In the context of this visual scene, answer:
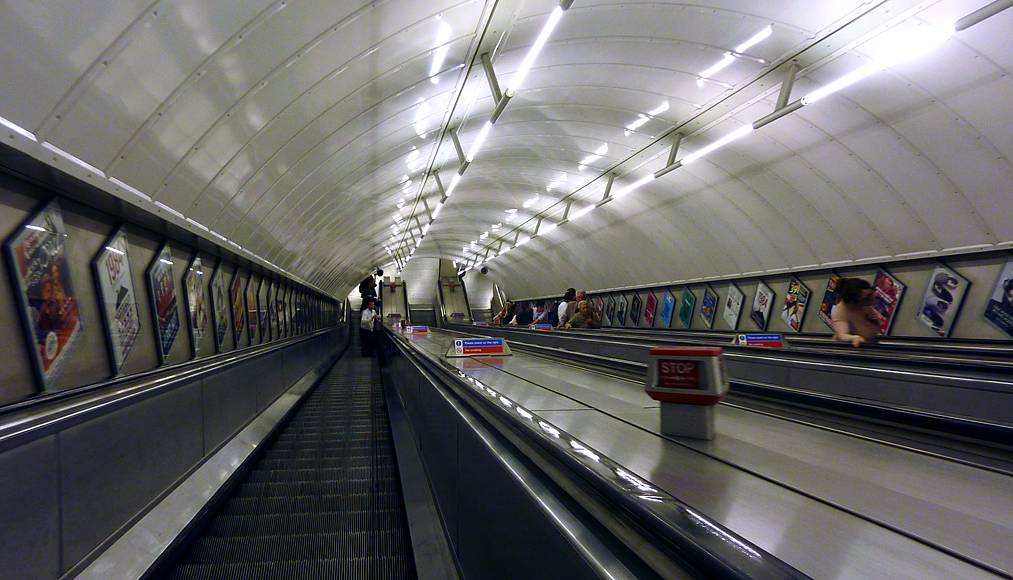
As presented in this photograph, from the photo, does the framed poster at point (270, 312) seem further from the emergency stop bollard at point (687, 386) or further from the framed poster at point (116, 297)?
the emergency stop bollard at point (687, 386)

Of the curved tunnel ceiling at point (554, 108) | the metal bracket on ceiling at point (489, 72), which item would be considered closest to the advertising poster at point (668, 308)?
the curved tunnel ceiling at point (554, 108)

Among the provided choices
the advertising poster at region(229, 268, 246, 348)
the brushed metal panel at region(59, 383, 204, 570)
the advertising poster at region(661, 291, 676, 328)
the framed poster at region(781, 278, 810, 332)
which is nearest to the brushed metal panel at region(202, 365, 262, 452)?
the brushed metal panel at region(59, 383, 204, 570)

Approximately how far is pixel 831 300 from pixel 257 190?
44.3 feet

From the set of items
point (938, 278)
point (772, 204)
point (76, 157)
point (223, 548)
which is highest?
point (772, 204)

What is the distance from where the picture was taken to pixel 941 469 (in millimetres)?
1546

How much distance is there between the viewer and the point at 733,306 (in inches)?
594

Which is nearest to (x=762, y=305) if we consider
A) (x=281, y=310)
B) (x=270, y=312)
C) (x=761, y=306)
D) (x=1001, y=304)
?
(x=761, y=306)

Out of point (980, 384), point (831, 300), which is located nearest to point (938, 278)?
point (831, 300)

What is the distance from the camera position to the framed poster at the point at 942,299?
29.9 feet

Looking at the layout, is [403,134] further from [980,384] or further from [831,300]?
[831,300]

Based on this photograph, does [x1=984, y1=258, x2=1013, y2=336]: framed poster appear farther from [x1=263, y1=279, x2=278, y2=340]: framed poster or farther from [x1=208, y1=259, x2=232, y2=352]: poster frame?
[x1=263, y1=279, x2=278, y2=340]: framed poster

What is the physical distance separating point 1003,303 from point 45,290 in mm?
14057

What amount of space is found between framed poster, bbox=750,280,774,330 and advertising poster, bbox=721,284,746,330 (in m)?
0.60

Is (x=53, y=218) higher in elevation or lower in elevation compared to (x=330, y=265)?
lower
